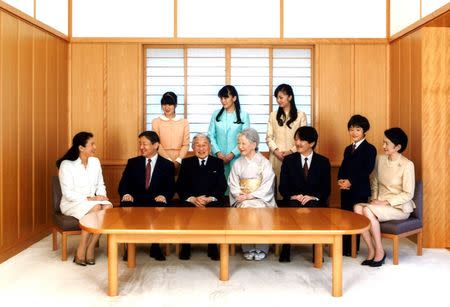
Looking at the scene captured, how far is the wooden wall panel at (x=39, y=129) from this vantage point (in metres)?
4.75

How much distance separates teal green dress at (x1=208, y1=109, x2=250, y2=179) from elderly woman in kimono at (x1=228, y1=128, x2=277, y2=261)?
0.47 m

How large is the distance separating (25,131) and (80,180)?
0.68 metres

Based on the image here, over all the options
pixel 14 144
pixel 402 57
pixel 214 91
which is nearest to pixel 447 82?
pixel 402 57

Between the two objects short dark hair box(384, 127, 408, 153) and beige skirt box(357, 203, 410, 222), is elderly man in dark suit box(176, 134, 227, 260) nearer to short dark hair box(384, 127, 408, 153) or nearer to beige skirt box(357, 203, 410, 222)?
beige skirt box(357, 203, 410, 222)

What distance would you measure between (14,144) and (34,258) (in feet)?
3.12

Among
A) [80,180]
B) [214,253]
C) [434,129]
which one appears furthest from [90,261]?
[434,129]

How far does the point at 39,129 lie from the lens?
191 inches

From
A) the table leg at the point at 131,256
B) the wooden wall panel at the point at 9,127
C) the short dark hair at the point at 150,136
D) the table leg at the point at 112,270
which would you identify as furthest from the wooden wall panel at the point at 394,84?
the wooden wall panel at the point at 9,127

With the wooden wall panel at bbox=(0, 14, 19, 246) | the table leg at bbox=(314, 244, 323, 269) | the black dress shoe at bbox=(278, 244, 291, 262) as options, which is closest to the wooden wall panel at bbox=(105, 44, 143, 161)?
the wooden wall panel at bbox=(0, 14, 19, 246)

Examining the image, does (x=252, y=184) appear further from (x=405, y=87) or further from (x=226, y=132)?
(x=405, y=87)

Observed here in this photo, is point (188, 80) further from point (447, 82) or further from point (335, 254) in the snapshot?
point (335, 254)

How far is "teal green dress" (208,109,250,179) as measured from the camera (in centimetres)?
502

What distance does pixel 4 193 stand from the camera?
13.5 feet

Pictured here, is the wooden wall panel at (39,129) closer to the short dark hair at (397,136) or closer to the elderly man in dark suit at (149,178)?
the elderly man in dark suit at (149,178)
